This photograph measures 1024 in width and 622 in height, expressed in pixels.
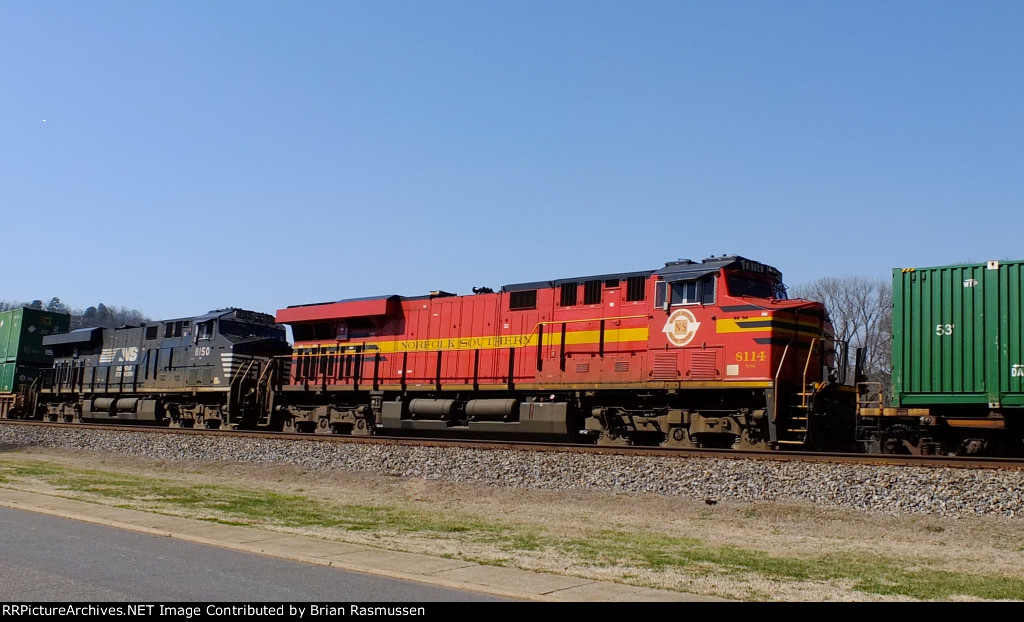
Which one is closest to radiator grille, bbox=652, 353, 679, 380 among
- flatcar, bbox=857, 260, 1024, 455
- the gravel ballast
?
the gravel ballast

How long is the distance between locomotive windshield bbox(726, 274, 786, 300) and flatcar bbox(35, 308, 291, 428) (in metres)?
15.2

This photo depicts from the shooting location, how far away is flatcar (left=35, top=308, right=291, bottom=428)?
1072 inches

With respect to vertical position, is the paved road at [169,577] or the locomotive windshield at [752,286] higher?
the locomotive windshield at [752,286]

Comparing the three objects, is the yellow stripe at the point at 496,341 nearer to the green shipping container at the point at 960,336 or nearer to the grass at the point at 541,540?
the green shipping container at the point at 960,336

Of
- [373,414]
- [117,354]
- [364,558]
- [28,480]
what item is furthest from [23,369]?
[364,558]

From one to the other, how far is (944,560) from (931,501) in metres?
2.93

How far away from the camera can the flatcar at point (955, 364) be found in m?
14.3

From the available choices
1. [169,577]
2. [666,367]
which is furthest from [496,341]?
[169,577]

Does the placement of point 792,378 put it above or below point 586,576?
above

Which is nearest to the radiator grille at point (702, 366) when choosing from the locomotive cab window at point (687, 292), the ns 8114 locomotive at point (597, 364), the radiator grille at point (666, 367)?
the ns 8114 locomotive at point (597, 364)

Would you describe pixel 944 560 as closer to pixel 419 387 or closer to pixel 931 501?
pixel 931 501

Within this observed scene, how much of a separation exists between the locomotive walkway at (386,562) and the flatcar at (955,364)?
993cm

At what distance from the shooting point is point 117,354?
108ft

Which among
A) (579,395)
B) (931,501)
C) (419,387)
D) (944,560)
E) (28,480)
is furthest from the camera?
(419,387)
